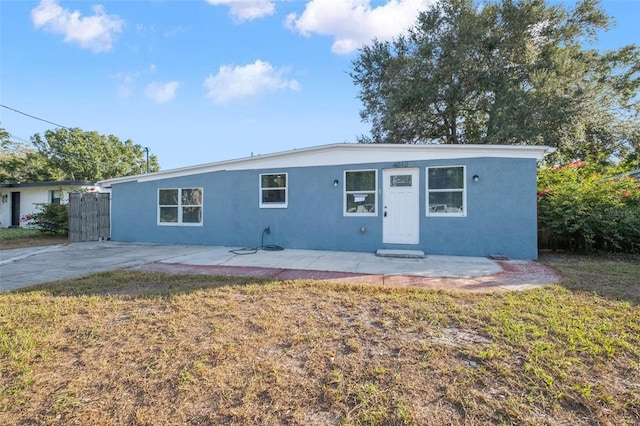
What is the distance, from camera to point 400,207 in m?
7.93

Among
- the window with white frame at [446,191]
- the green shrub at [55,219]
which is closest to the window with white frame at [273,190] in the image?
the window with white frame at [446,191]

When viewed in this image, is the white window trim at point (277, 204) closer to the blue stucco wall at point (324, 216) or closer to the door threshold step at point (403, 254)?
the blue stucco wall at point (324, 216)

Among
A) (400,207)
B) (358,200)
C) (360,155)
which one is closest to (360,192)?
(358,200)

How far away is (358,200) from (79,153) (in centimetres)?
3219

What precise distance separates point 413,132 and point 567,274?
10.8 m

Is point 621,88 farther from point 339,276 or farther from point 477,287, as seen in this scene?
point 339,276

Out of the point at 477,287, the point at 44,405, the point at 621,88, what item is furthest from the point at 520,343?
the point at 621,88

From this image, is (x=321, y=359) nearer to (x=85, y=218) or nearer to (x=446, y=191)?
(x=446, y=191)

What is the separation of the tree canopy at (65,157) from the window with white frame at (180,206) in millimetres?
24456

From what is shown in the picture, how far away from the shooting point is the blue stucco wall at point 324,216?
7.17 m

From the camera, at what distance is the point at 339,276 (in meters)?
5.27

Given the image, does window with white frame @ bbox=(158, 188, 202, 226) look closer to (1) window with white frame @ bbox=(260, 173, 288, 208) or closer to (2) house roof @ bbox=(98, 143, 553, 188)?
(2) house roof @ bbox=(98, 143, 553, 188)


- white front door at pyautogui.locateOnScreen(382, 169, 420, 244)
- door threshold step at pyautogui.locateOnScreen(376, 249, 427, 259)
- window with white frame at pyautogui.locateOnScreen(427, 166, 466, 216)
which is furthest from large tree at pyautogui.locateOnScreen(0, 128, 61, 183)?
window with white frame at pyautogui.locateOnScreen(427, 166, 466, 216)

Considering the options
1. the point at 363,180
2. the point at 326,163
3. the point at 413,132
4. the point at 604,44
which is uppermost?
the point at 604,44
